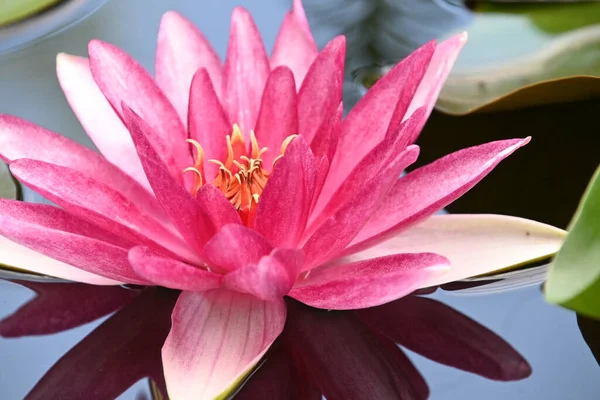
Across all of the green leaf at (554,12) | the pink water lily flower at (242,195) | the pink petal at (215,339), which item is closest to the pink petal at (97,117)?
the pink water lily flower at (242,195)

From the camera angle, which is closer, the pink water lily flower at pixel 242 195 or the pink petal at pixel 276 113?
the pink water lily flower at pixel 242 195

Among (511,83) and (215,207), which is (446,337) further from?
(511,83)

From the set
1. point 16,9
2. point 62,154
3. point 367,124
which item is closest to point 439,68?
point 367,124

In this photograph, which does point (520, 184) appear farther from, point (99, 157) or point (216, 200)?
point (99, 157)

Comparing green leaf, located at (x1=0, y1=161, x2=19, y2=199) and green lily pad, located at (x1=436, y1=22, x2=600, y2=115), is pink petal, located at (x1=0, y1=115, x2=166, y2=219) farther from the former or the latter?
green lily pad, located at (x1=436, y1=22, x2=600, y2=115)

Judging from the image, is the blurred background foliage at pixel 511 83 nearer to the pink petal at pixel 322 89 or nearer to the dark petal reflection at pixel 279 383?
the pink petal at pixel 322 89

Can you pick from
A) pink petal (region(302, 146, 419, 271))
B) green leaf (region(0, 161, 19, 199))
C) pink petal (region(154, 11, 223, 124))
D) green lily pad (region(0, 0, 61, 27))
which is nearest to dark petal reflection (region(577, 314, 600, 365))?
pink petal (region(302, 146, 419, 271))

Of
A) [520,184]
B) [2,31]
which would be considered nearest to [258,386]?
[520,184]

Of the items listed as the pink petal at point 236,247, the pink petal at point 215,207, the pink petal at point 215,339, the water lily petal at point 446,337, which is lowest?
the water lily petal at point 446,337
